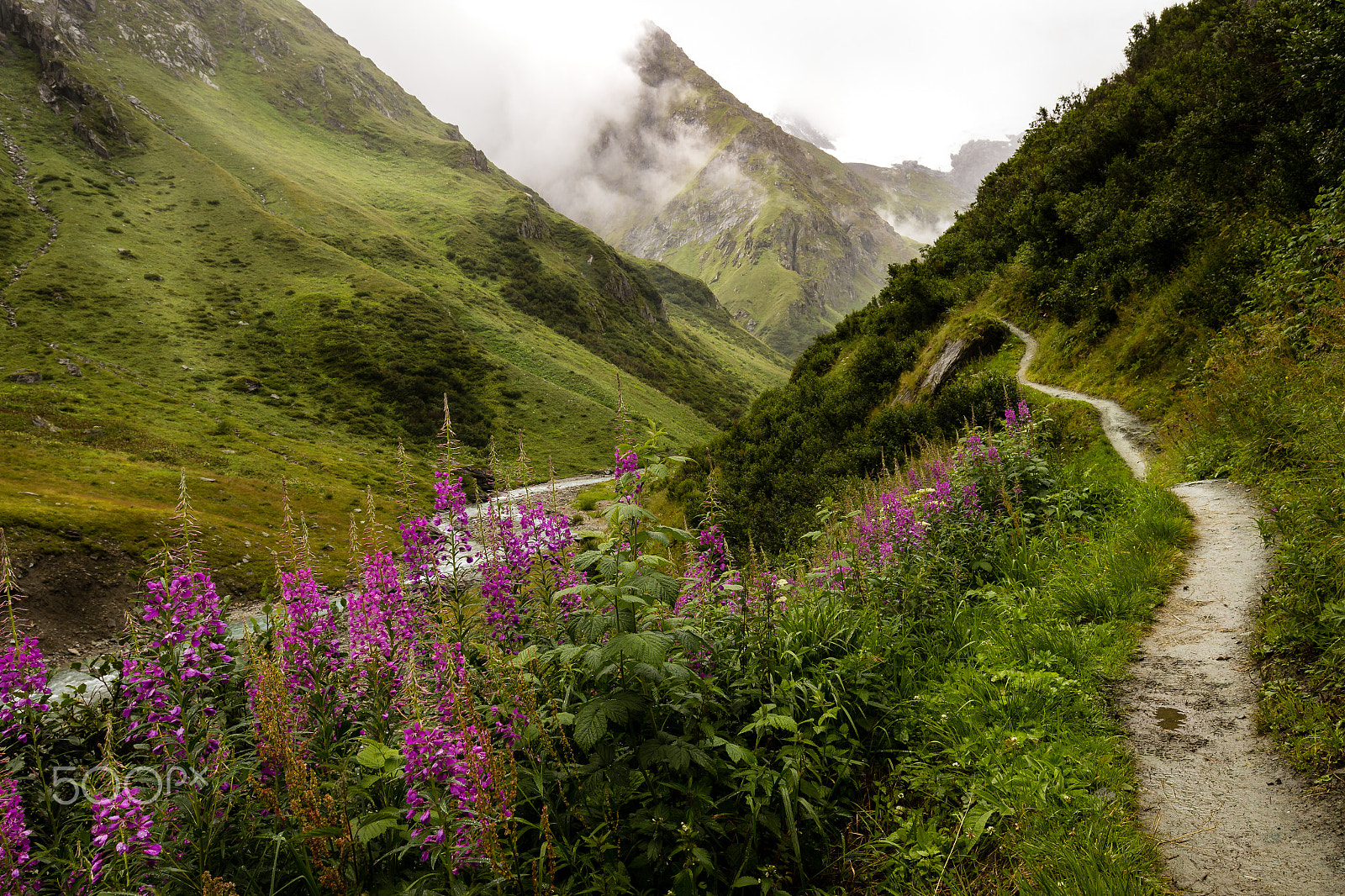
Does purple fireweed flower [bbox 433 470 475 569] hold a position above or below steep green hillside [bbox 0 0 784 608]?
above

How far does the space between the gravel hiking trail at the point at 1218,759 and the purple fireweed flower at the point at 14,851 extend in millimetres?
5897

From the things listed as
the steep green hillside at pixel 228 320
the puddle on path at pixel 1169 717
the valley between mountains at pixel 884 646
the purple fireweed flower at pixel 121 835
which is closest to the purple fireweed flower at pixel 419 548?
the valley between mountains at pixel 884 646

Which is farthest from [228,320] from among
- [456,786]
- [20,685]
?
[456,786]

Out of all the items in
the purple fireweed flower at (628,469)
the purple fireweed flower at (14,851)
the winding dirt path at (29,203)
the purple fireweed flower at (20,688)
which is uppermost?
the purple fireweed flower at (628,469)

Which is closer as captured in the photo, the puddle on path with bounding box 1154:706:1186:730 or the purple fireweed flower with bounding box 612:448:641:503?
the puddle on path with bounding box 1154:706:1186:730

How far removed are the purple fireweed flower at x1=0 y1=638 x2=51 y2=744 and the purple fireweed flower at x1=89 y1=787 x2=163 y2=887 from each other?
4.61 feet

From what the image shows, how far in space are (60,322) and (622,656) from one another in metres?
125

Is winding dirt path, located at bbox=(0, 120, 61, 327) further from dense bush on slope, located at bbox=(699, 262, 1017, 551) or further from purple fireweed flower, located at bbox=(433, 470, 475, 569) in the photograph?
purple fireweed flower, located at bbox=(433, 470, 475, 569)

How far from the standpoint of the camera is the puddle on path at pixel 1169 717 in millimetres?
4047

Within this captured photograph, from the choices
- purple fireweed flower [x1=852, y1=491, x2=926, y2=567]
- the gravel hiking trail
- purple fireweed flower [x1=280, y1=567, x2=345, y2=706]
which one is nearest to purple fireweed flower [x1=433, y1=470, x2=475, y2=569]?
purple fireweed flower [x1=280, y1=567, x2=345, y2=706]

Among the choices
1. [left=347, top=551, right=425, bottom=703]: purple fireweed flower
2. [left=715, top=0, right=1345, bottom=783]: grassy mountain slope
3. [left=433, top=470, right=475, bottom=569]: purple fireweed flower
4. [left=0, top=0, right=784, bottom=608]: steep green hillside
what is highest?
[left=715, top=0, right=1345, bottom=783]: grassy mountain slope

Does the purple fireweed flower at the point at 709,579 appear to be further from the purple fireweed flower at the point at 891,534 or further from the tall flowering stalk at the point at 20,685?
the tall flowering stalk at the point at 20,685

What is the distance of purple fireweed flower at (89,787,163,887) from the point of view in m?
2.62

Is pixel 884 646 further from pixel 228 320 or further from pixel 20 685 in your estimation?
pixel 228 320
